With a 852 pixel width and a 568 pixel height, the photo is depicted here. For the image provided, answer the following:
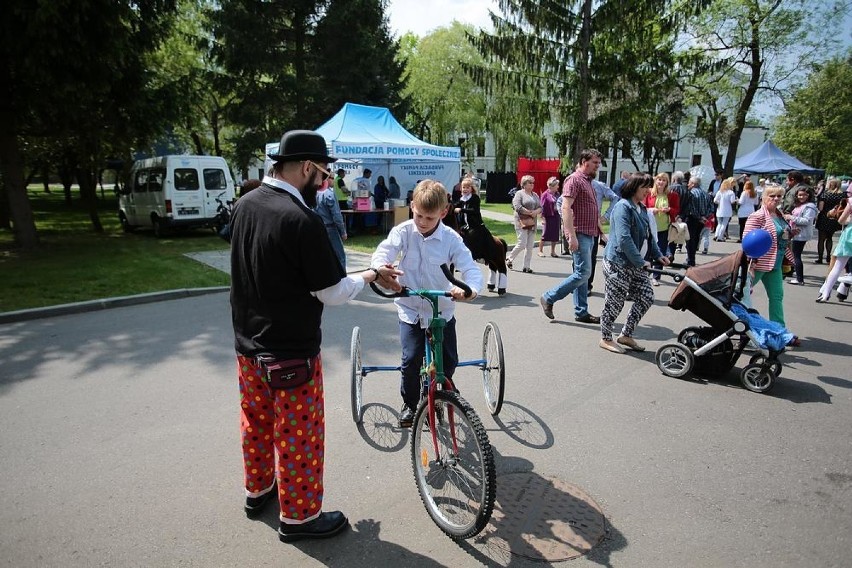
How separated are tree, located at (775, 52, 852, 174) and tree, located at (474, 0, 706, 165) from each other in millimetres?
17505

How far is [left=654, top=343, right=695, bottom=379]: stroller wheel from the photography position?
4.93 metres

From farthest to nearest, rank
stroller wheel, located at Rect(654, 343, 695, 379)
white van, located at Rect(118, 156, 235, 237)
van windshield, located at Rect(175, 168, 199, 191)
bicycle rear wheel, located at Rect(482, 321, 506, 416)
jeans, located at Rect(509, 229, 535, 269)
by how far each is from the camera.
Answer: van windshield, located at Rect(175, 168, 199, 191)
white van, located at Rect(118, 156, 235, 237)
jeans, located at Rect(509, 229, 535, 269)
stroller wheel, located at Rect(654, 343, 695, 379)
bicycle rear wheel, located at Rect(482, 321, 506, 416)

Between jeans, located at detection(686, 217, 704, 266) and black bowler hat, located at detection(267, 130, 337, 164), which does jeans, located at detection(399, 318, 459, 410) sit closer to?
black bowler hat, located at detection(267, 130, 337, 164)

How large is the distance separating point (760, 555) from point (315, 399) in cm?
239

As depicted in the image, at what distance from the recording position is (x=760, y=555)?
2.70m

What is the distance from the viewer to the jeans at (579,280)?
6508 mm

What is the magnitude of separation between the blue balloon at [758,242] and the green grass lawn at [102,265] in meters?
7.46

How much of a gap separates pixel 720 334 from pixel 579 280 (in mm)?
1947

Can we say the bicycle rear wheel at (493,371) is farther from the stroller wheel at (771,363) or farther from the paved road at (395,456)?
the stroller wheel at (771,363)

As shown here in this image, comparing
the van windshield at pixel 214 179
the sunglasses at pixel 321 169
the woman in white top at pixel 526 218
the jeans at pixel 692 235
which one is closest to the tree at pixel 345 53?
the van windshield at pixel 214 179

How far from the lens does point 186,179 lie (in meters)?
15.4

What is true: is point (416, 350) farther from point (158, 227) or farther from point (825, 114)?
point (825, 114)

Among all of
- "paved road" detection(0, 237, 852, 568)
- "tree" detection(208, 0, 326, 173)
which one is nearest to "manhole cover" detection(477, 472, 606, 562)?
"paved road" detection(0, 237, 852, 568)

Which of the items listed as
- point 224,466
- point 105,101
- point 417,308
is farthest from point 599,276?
point 105,101
